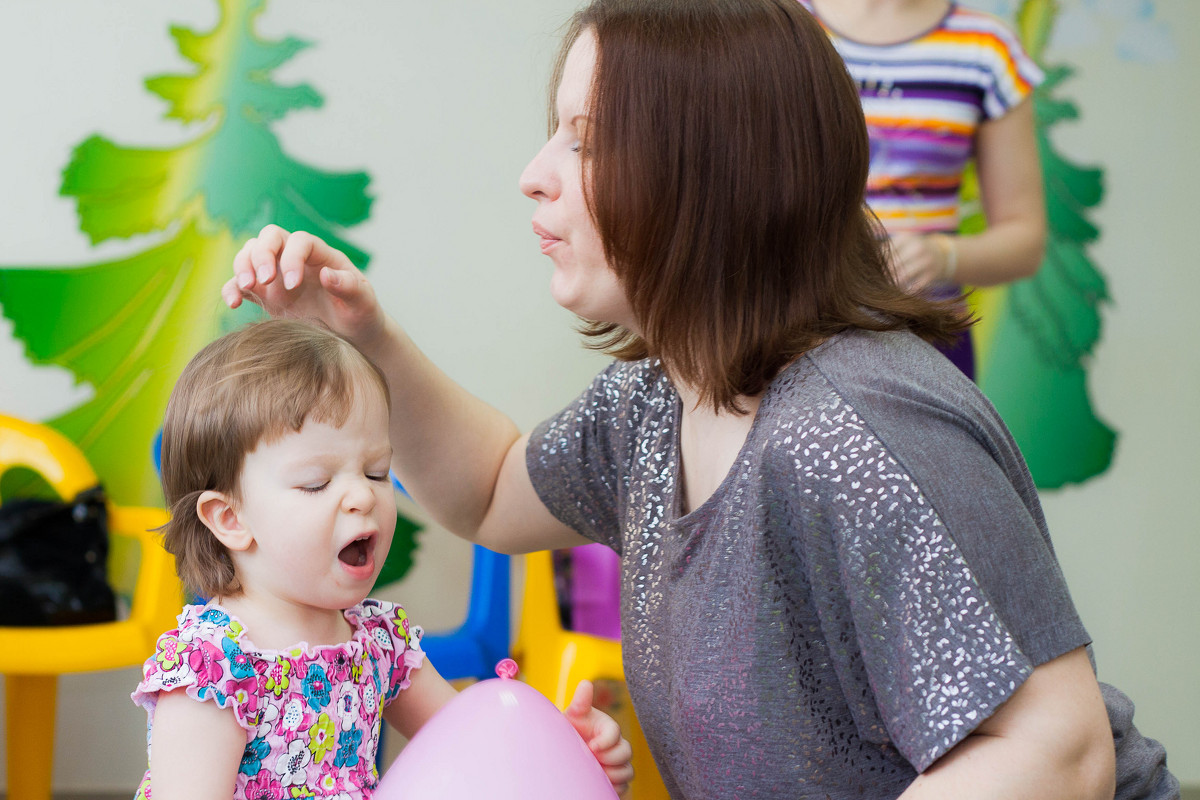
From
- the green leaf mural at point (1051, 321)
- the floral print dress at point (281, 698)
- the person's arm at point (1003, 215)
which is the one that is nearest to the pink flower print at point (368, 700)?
the floral print dress at point (281, 698)

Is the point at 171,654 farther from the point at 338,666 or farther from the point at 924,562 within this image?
the point at 924,562

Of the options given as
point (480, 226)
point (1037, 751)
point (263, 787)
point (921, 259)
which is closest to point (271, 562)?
point (263, 787)

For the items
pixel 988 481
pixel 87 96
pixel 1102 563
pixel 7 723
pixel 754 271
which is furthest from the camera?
pixel 1102 563

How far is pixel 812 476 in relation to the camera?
69 cm

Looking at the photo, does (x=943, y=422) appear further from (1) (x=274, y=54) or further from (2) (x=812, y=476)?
(1) (x=274, y=54)

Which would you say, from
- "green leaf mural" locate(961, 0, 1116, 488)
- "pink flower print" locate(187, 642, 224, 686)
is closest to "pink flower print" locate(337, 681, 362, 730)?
"pink flower print" locate(187, 642, 224, 686)

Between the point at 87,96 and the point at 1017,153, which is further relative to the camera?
the point at 87,96

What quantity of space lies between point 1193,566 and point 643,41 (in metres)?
2.13

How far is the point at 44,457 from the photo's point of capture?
180 cm

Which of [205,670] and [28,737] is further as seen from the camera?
[28,737]

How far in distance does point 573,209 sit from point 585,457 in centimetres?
29

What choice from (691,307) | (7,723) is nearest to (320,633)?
(691,307)

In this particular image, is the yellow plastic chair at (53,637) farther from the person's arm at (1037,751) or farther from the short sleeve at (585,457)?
the person's arm at (1037,751)

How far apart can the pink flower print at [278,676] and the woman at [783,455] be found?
282mm
